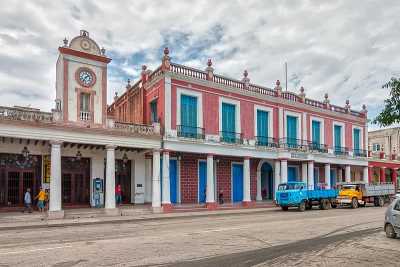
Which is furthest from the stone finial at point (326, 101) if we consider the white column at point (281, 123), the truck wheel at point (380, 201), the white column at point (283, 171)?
the truck wheel at point (380, 201)

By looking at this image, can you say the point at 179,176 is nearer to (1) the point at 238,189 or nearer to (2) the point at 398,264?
(1) the point at 238,189

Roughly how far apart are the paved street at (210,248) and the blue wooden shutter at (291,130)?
830 inches

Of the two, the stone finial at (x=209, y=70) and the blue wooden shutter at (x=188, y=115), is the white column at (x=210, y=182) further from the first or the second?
the stone finial at (x=209, y=70)

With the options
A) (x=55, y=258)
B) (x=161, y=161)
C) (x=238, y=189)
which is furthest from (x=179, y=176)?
(x=55, y=258)

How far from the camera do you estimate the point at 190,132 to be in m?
30.0

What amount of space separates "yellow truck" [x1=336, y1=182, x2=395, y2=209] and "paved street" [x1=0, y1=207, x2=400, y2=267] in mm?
17580

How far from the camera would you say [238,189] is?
3491 cm

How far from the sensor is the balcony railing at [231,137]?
32094 mm

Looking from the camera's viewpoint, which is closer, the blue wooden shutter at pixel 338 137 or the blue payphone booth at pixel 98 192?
the blue payphone booth at pixel 98 192

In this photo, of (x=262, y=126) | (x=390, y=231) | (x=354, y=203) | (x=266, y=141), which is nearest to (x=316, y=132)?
(x=266, y=141)

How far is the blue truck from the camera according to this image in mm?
30312

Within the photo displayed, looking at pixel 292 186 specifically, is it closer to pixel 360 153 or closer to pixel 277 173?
pixel 277 173

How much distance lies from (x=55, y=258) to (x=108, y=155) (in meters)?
15.5

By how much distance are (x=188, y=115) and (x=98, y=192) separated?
8174mm
